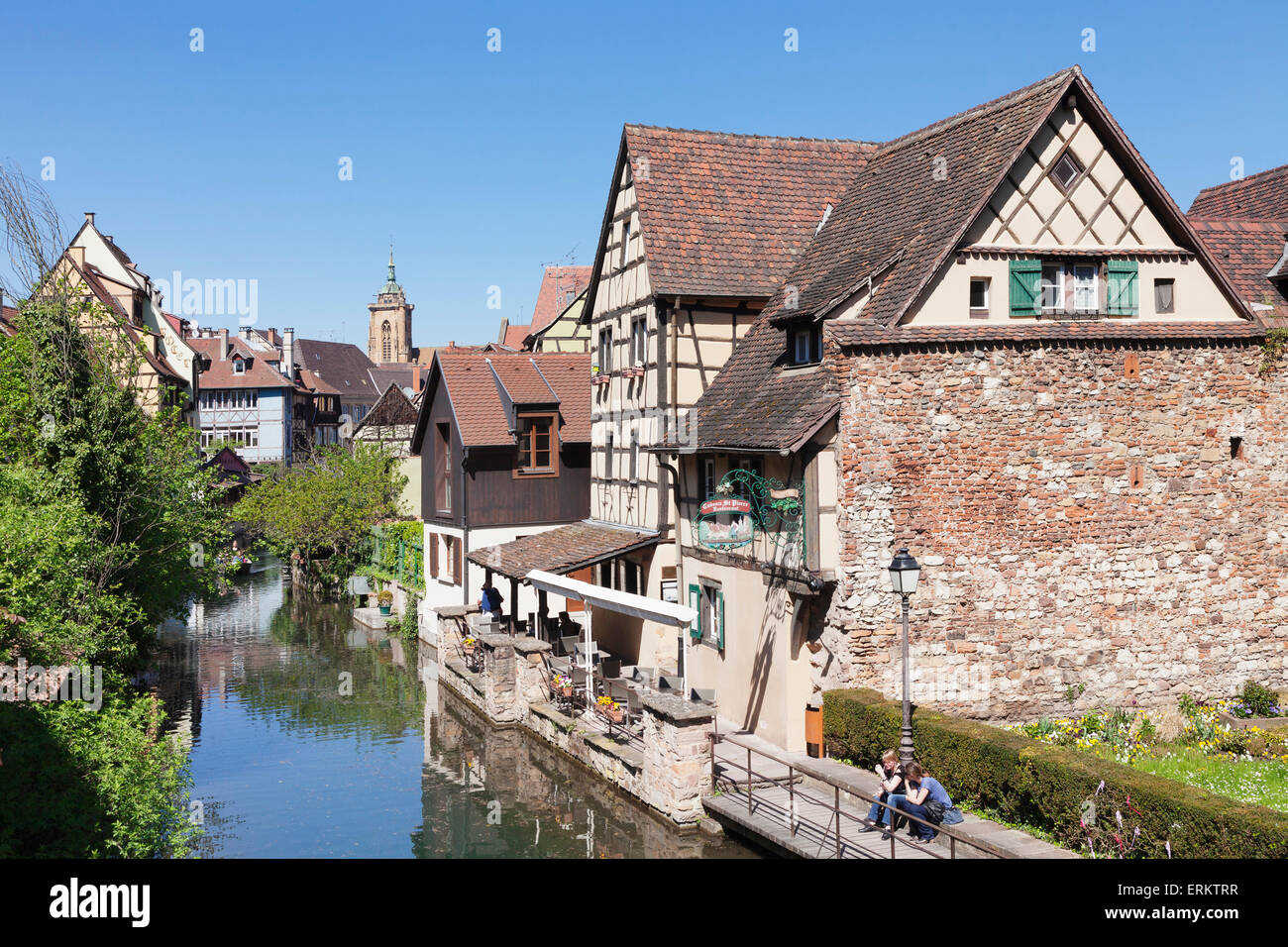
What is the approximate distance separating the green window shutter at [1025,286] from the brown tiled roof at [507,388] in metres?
14.8

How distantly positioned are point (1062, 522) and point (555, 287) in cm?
3821

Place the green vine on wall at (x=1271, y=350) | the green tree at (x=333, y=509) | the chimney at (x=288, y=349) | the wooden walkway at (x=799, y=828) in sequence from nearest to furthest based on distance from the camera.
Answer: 1. the wooden walkway at (x=799, y=828)
2. the green vine on wall at (x=1271, y=350)
3. the green tree at (x=333, y=509)
4. the chimney at (x=288, y=349)

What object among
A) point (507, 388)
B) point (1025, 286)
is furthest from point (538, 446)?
point (1025, 286)

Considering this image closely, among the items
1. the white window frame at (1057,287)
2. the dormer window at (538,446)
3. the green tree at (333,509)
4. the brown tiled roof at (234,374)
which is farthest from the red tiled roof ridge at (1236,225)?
the brown tiled roof at (234,374)

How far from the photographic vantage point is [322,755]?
68.2 ft

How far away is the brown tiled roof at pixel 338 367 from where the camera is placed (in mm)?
100312

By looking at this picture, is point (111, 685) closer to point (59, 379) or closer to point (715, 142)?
point (59, 379)

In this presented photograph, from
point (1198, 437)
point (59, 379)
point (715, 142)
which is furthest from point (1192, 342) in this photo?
point (59, 379)

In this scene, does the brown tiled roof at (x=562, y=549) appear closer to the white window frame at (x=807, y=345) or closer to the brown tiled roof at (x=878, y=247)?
the brown tiled roof at (x=878, y=247)

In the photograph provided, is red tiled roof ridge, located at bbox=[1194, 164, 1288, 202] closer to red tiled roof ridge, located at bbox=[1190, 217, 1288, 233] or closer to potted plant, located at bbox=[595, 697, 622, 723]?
red tiled roof ridge, located at bbox=[1190, 217, 1288, 233]

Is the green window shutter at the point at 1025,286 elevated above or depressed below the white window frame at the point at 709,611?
above

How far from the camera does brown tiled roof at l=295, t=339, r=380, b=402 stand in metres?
100

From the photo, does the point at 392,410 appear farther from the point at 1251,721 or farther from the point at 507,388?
the point at 1251,721

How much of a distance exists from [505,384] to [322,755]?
42.8 feet
